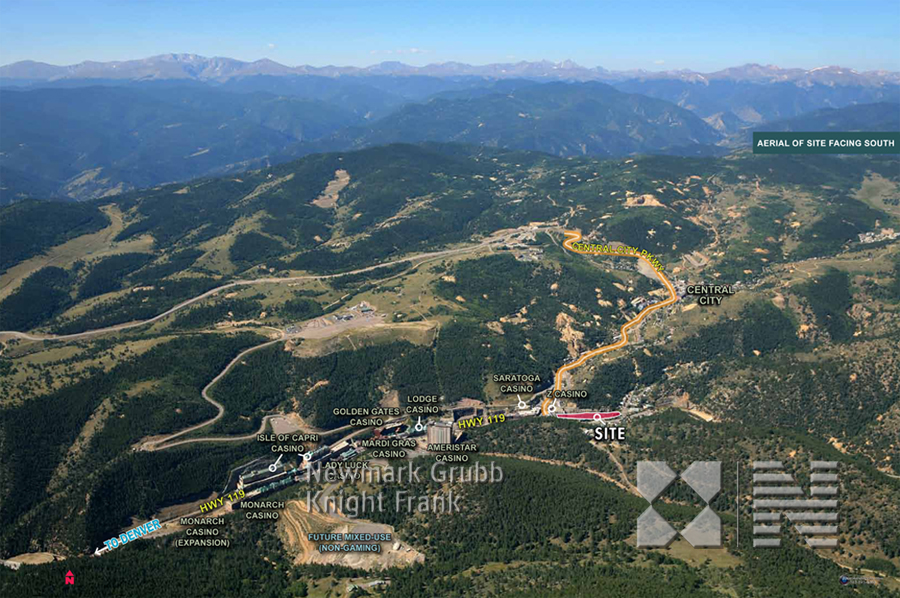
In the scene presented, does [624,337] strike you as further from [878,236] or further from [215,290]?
[215,290]

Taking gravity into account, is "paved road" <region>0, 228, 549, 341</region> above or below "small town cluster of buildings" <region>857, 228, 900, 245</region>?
below

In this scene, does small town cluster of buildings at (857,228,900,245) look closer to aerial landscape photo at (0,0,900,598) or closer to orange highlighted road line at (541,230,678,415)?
aerial landscape photo at (0,0,900,598)

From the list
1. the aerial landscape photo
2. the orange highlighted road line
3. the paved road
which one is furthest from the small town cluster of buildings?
the paved road

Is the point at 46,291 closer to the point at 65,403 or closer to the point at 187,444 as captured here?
the point at 65,403

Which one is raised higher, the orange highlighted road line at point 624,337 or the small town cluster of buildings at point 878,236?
the small town cluster of buildings at point 878,236

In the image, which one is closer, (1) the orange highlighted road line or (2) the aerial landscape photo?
(2) the aerial landscape photo

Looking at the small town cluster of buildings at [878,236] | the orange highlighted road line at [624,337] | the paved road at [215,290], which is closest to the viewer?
the orange highlighted road line at [624,337]

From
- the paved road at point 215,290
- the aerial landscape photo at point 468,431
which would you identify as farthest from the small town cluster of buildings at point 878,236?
the paved road at point 215,290

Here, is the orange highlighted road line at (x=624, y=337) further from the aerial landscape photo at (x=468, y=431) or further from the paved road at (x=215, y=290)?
the paved road at (x=215, y=290)

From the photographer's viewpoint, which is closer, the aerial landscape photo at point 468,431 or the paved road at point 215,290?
the aerial landscape photo at point 468,431

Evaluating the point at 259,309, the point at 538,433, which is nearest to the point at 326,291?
the point at 259,309

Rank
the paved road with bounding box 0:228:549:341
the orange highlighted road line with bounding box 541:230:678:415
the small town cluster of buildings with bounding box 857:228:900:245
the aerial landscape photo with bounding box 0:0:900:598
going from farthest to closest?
the small town cluster of buildings with bounding box 857:228:900:245 < the paved road with bounding box 0:228:549:341 < the orange highlighted road line with bounding box 541:230:678:415 < the aerial landscape photo with bounding box 0:0:900:598
